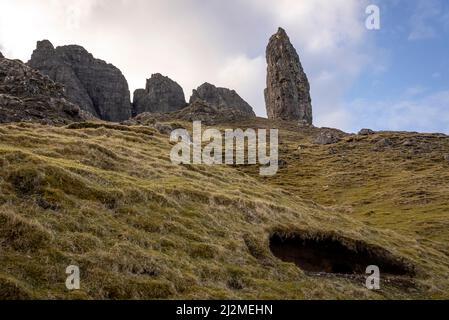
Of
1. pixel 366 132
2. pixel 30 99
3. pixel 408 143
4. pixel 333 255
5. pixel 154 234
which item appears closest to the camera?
pixel 154 234

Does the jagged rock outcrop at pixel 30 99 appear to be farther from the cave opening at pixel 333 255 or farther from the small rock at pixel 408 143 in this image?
the small rock at pixel 408 143

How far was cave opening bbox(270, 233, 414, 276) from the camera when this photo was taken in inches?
1357

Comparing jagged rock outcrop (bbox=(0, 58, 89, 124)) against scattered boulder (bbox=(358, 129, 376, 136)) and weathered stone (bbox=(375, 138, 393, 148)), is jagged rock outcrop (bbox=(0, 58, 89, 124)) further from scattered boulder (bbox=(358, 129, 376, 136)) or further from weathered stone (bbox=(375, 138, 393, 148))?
scattered boulder (bbox=(358, 129, 376, 136))

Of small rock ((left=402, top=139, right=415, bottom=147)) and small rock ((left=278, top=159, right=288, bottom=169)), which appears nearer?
small rock ((left=278, top=159, right=288, bottom=169))

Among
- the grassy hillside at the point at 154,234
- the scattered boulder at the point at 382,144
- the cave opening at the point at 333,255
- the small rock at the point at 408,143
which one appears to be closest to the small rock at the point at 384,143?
the scattered boulder at the point at 382,144

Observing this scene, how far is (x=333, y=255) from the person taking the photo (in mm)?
36688

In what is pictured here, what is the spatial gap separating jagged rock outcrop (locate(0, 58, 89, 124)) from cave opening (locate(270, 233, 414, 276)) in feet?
202

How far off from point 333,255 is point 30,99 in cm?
8409

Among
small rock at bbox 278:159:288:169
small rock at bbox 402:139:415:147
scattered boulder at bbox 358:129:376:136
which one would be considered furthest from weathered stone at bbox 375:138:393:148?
small rock at bbox 278:159:288:169

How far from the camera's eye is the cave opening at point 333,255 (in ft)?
113

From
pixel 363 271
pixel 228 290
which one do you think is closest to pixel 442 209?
pixel 363 271

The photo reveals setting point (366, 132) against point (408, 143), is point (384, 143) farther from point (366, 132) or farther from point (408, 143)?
point (366, 132)

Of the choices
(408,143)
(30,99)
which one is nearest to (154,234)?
(30,99)

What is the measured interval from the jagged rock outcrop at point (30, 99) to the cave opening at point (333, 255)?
202ft
